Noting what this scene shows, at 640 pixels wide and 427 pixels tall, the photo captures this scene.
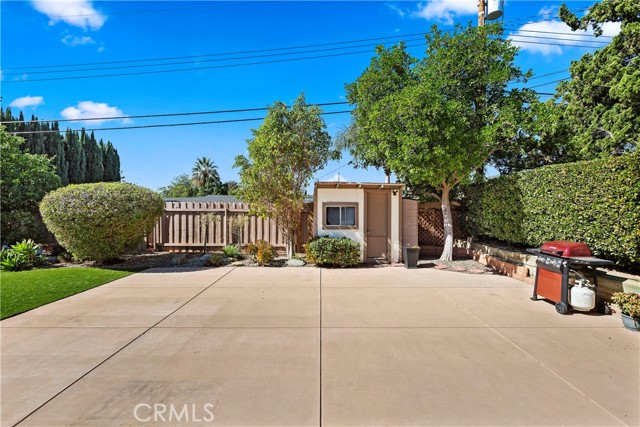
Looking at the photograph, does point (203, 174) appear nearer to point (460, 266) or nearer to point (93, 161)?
point (93, 161)

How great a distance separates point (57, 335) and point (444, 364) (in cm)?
478

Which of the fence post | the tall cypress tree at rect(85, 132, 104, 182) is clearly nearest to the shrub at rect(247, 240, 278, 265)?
the fence post

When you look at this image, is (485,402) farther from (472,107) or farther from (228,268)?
(472,107)

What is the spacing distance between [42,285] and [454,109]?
1012 centimetres

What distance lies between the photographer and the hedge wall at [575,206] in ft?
17.9

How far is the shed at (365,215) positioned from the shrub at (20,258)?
771 centimetres

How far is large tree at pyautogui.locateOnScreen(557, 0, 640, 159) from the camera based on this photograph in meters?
10.8

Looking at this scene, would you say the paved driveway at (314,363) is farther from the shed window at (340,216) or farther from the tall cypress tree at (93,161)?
the tall cypress tree at (93,161)

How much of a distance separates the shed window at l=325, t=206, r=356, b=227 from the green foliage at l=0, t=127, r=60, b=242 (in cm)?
951

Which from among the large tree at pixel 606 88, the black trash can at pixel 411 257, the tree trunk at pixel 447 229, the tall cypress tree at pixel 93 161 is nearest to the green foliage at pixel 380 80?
the tree trunk at pixel 447 229

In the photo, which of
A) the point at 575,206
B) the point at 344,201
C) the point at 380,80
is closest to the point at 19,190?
the point at 344,201

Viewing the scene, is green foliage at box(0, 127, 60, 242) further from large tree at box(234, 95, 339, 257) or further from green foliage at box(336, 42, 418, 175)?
green foliage at box(336, 42, 418, 175)

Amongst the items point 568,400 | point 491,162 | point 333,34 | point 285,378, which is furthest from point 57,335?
point 491,162

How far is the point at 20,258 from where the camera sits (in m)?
8.20
